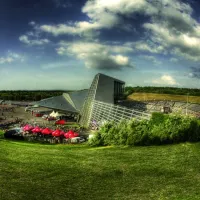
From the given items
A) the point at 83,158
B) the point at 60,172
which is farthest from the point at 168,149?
the point at 60,172

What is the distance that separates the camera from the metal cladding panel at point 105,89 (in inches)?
2571

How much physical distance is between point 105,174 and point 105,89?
5533 centimetres

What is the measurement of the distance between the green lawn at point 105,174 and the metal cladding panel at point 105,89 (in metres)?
43.7

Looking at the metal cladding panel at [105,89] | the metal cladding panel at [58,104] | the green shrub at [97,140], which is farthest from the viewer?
the metal cladding panel at [58,104]

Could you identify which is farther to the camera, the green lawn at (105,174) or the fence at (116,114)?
the fence at (116,114)

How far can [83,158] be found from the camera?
18734 millimetres

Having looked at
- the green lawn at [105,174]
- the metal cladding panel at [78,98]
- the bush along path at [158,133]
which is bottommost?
the green lawn at [105,174]

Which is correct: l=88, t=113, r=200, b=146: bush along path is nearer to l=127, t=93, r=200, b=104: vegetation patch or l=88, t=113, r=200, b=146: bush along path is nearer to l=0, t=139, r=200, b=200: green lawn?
l=0, t=139, r=200, b=200: green lawn

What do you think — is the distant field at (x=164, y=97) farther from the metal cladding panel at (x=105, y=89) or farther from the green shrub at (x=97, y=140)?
the green shrub at (x=97, y=140)

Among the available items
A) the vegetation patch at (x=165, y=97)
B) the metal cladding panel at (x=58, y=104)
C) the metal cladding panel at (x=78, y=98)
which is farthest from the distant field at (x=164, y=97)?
the metal cladding panel at (x=58, y=104)

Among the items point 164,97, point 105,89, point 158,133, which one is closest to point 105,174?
point 158,133

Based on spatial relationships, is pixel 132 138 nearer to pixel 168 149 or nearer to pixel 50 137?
pixel 168 149

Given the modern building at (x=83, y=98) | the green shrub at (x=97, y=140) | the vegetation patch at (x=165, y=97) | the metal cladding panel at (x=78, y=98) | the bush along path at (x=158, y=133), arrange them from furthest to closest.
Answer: the vegetation patch at (x=165, y=97) < the metal cladding panel at (x=78, y=98) < the modern building at (x=83, y=98) < the green shrub at (x=97, y=140) < the bush along path at (x=158, y=133)

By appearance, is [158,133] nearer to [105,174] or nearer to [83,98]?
[105,174]
